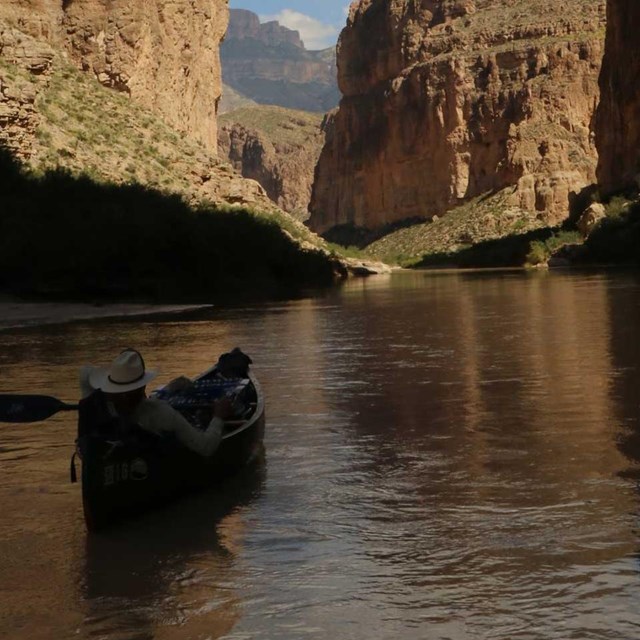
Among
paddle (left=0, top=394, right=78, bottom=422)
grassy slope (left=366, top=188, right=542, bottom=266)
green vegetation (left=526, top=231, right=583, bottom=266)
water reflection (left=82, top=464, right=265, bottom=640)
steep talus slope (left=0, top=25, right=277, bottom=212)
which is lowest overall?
water reflection (left=82, top=464, right=265, bottom=640)

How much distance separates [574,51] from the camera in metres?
145

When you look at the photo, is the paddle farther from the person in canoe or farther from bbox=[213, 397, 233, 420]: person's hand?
bbox=[213, 397, 233, 420]: person's hand

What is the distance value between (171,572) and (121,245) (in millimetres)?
39477

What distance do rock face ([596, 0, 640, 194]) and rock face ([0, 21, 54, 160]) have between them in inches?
1961

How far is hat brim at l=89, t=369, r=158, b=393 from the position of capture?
8273 mm

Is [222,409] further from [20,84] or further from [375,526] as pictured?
[20,84]

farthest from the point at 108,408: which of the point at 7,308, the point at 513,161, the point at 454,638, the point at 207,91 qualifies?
the point at 513,161

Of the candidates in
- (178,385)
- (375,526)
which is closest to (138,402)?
(375,526)

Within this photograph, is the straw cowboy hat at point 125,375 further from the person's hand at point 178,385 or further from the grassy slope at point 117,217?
the grassy slope at point 117,217

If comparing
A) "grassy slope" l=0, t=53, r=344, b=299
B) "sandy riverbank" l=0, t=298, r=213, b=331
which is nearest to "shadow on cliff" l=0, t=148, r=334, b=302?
"grassy slope" l=0, t=53, r=344, b=299

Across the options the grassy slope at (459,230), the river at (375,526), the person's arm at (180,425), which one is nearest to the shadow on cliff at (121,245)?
the river at (375,526)

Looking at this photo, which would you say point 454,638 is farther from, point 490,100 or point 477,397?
point 490,100

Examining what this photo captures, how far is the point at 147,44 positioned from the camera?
7912 cm

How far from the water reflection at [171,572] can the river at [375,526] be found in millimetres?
18
